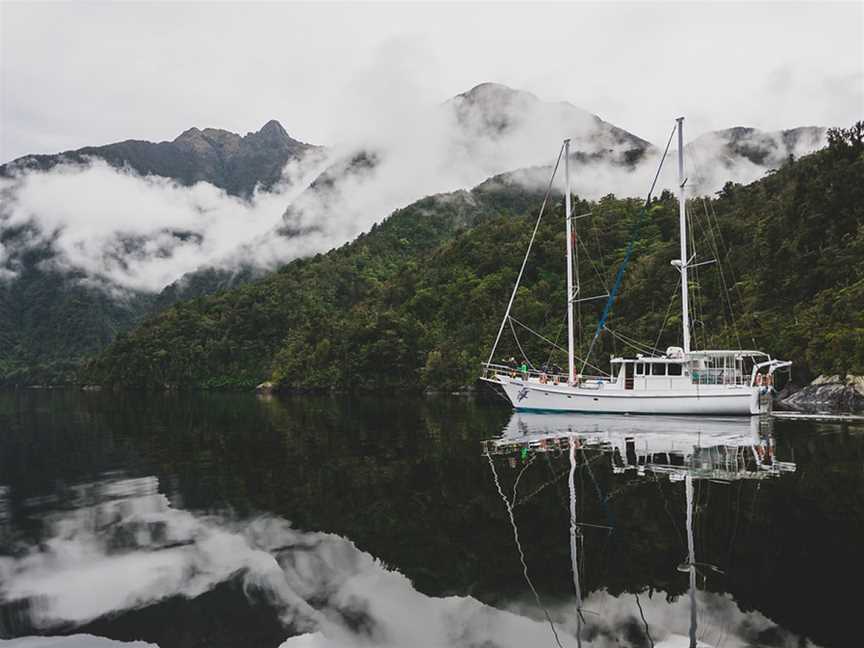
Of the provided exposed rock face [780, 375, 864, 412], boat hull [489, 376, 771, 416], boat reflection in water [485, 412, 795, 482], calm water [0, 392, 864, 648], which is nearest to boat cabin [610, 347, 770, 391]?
boat hull [489, 376, 771, 416]

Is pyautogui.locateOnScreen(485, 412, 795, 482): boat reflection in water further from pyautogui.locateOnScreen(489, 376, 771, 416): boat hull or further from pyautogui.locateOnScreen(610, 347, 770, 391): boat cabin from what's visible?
pyautogui.locateOnScreen(610, 347, 770, 391): boat cabin

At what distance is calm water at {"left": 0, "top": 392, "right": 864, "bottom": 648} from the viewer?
7.83 metres

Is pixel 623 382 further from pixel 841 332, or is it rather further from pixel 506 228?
pixel 506 228

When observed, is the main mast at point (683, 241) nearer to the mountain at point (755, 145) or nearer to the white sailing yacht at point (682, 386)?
the white sailing yacht at point (682, 386)

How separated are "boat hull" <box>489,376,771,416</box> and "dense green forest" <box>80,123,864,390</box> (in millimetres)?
10221

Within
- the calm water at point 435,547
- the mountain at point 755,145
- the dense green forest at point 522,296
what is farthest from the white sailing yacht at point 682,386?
the mountain at point 755,145

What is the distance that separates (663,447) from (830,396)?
23.4m

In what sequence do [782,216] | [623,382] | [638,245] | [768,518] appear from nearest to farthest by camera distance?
[768,518] → [623,382] → [782,216] → [638,245]

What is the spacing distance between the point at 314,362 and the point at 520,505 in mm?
82898

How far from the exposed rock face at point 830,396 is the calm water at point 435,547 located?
18.6 meters

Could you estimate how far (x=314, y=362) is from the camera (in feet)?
308

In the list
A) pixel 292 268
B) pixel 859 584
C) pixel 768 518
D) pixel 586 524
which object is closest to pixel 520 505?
pixel 586 524

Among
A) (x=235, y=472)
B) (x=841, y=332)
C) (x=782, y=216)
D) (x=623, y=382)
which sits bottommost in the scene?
(x=235, y=472)

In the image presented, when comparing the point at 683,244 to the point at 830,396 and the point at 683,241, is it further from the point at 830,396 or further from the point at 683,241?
the point at 830,396
